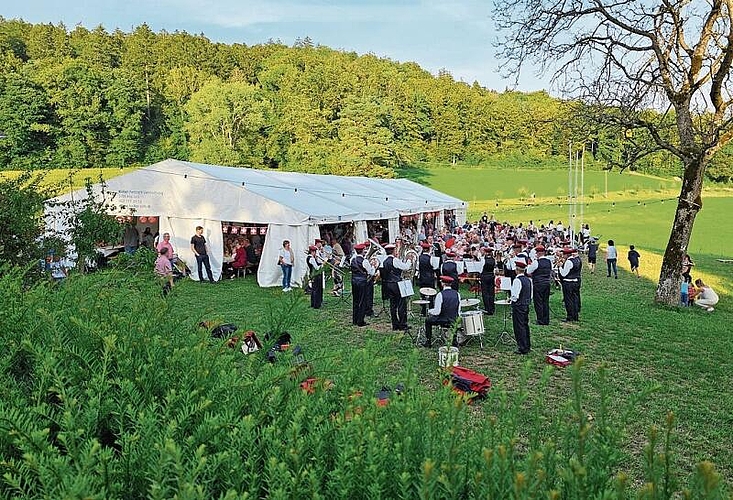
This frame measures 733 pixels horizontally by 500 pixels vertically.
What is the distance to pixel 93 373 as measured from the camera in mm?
2607

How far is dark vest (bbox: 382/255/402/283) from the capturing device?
492 inches

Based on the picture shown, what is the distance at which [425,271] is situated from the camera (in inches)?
540

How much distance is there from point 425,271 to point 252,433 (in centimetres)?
1167

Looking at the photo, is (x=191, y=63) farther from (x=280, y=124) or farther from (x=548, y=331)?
(x=548, y=331)

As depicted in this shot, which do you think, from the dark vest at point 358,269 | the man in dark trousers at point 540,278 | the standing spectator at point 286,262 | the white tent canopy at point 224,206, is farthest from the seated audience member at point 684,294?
the standing spectator at point 286,262

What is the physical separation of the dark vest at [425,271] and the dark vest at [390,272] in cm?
109

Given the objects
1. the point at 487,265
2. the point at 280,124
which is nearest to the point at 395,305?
the point at 487,265

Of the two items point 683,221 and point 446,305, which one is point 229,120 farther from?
point 446,305

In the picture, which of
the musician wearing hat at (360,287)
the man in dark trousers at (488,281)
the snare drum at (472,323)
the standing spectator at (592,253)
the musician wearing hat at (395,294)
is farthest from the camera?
the standing spectator at (592,253)

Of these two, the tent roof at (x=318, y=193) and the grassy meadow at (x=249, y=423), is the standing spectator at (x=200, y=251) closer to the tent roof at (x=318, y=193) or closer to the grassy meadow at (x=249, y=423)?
the tent roof at (x=318, y=193)

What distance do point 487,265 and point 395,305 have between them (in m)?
3.10

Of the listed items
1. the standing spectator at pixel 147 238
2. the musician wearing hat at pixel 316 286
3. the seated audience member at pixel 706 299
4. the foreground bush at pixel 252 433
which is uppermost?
the foreground bush at pixel 252 433

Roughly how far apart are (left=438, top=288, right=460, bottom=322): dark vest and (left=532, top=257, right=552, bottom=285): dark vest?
119 inches

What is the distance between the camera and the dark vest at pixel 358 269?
13156 mm
